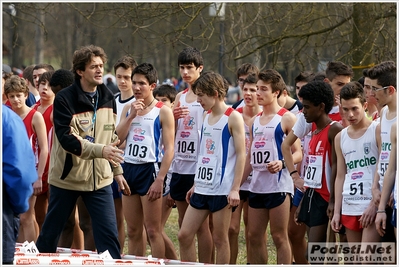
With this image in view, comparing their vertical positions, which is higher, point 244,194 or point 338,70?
point 338,70

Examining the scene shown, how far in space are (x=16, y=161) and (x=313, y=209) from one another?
9.14ft

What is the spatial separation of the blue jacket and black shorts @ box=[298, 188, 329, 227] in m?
2.62

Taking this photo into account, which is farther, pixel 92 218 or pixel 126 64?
pixel 126 64

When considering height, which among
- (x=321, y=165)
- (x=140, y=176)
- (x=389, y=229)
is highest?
(x=321, y=165)

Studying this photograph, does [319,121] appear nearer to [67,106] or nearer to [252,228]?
[252,228]

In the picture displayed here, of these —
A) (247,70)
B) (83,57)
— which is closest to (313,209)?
(83,57)

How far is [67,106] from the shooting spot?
6.70 meters

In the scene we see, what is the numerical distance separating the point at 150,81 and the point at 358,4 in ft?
15.3

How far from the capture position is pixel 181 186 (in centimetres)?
810

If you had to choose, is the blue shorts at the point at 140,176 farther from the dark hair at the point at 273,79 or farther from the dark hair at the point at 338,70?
the dark hair at the point at 338,70

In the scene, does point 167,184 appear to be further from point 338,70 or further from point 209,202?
point 338,70

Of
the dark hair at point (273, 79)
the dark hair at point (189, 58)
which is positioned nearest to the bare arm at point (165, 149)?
the dark hair at point (189, 58)

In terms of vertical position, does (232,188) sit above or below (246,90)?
below

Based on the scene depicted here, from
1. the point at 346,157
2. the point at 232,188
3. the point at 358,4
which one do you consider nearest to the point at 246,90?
the point at 232,188
